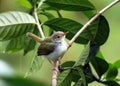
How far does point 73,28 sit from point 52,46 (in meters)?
0.14

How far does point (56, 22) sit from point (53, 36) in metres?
0.07

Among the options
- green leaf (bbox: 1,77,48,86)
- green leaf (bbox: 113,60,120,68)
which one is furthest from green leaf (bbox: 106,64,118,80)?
green leaf (bbox: 1,77,48,86)

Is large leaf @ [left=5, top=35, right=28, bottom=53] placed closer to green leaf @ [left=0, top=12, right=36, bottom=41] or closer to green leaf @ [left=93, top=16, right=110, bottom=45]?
green leaf @ [left=0, top=12, right=36, bottom=41]

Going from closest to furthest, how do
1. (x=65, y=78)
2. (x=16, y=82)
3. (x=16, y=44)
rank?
(x=16, y=82), (x=65, y=78), (x=16, y=44)

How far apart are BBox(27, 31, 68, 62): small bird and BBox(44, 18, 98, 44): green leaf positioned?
17 millimetres

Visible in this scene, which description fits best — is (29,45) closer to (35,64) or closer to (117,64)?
(35,64)

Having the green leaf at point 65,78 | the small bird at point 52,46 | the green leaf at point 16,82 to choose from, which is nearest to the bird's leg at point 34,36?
the small bird at point 52,46

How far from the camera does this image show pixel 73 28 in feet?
2.75

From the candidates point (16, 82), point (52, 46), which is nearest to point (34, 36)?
point (52, 46)

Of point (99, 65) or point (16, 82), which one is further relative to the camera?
point (99, 65)

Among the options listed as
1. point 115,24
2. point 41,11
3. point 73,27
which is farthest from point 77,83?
point 115,24

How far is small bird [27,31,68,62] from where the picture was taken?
831 millimetres

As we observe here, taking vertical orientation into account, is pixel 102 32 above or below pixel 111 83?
above

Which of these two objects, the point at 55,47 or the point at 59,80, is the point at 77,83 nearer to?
the point at 59,80
